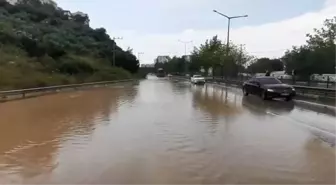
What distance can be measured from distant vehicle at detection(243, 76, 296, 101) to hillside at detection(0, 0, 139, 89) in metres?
18.0

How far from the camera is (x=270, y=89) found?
85.5 feet

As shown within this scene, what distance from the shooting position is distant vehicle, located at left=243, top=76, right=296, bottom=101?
25656mm

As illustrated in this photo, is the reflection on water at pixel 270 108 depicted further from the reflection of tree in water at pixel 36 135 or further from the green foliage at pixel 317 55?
the green foliage at pixel 317 55

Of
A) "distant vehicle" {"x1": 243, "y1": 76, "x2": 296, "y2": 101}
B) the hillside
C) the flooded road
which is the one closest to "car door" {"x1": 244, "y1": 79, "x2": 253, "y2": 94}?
"distant vehicle" {"x1": 243, "y1": 76, "x2": 296, "y2": 101}

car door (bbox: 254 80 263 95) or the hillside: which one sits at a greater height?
the hillside

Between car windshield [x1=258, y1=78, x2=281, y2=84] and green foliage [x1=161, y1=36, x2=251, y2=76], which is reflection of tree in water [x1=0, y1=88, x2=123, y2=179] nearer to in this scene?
car windshield [x1=258, y1=78, x2=281, y2=84]

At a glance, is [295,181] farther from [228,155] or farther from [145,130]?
[145,130]

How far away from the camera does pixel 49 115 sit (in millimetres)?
16844

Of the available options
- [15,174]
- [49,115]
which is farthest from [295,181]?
[49,115]

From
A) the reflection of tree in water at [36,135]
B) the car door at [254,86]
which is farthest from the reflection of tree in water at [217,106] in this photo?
the reflection of tree in water at [36,135]

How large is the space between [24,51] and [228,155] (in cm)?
5383

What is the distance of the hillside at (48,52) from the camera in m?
41.6

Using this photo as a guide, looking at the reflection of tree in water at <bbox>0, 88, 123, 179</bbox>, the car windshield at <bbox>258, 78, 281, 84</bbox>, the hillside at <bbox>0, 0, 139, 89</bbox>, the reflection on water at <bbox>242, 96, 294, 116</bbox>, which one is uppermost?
the hillside at <bbox>0, 0, 139, 89</bbox>

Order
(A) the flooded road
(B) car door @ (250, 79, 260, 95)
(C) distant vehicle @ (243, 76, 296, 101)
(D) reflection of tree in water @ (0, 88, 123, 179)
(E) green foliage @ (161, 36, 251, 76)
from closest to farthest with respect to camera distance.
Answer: (A) the flooded road, (D) reflection of tree in water @ (0, 88, 123, 179), (C) distant vehicle @ (243, 76, 296, 101), (B) car door @ (250, 79, 260, 95), (E) green foliage @ (161, 36, 251, 76)
